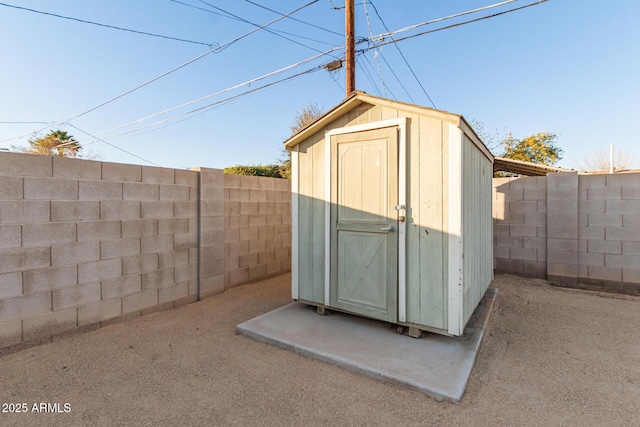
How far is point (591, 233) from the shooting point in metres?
4.55

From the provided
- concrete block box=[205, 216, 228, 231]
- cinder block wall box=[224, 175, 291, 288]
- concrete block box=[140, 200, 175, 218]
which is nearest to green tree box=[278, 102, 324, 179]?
cinder block wall box=[224, 175, 291, 288]

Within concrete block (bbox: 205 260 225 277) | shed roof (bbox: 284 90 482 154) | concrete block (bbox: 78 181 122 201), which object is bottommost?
concrete block (bbox: 205 260 225 277)

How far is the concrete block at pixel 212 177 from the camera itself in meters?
4.03

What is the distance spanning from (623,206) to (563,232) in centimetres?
81

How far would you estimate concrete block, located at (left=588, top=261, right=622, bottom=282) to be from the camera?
4363mm

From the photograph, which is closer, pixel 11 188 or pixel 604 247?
pixel 11 188

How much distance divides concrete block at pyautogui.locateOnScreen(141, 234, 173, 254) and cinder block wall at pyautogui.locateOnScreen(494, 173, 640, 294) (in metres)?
5.64

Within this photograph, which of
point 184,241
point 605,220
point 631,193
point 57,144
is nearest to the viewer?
point 184,241

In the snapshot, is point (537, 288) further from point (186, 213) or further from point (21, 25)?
point (21, 25)

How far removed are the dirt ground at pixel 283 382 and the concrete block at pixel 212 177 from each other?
1899mm

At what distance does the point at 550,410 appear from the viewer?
1.78 m

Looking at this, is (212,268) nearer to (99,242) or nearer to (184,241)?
(184,241)

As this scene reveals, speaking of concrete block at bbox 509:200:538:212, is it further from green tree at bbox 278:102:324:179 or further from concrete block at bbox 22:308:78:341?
green tree at bbox 278:102:324:179

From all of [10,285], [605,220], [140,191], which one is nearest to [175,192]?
[140,191]
